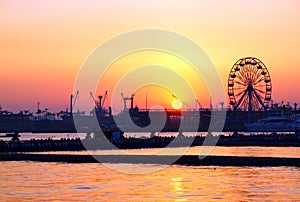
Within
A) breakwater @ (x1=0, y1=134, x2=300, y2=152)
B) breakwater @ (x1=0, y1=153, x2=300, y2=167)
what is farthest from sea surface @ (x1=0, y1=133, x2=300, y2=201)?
breakwater @ (x1=0, y1=134, x2=300, y2=152)

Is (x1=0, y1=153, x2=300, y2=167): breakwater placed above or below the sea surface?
above

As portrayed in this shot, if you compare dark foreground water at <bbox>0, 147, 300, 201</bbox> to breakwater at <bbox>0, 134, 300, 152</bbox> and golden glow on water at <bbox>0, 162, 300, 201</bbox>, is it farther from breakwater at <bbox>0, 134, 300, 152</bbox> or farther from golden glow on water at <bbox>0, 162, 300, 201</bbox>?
breakwater at <bbox>0, 134, 300, 152</bbox>

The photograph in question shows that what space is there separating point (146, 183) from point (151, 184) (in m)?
0.85

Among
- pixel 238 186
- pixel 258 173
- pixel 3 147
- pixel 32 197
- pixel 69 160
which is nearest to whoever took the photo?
pixel 32 197

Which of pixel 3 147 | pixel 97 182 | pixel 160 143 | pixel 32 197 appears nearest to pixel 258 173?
pixel 97 182

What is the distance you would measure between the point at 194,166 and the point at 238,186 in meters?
18.3

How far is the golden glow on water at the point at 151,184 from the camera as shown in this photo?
48250 millimetres

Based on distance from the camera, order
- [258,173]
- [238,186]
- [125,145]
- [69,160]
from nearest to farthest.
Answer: [238,186]
[258,173]
[69,160]
[125,145]

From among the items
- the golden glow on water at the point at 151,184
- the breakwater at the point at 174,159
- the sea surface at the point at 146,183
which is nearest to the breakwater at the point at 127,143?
the breakwater at the point at 174,159

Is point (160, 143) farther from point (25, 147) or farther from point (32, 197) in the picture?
point (32, 197)

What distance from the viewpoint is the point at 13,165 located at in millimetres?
74000

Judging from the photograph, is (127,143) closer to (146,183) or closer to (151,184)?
(146,183)

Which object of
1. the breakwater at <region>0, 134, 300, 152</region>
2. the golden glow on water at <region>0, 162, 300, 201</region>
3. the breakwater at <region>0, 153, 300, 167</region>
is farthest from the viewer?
the breakwater at <region>0, 134, 300, 152</region>

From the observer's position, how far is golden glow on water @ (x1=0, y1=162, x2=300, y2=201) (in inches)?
1900
